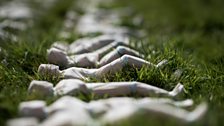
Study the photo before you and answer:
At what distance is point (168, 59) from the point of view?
13.5 feet

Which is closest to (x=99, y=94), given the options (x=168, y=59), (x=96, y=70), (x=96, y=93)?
(x=96, y=93)

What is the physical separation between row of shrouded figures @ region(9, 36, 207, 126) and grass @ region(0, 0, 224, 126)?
0.22 feet

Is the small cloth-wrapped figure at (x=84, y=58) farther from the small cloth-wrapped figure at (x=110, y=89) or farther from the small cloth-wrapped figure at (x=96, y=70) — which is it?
the small cloth-wrapped figure at (x=110, y=89)

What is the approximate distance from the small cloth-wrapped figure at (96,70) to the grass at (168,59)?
57 millimetres

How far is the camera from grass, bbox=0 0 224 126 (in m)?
3.34

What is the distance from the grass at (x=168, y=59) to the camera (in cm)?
334

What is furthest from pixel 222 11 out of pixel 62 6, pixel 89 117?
pixel 89 117

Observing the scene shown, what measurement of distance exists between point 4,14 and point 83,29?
125 cm

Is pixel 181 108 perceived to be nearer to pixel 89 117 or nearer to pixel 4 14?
pixel 89 117

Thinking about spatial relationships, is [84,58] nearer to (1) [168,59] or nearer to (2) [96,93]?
(1) [168,59]

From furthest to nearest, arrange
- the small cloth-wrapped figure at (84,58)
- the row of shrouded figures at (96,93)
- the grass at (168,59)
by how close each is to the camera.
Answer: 1. the small cloth-wrapped figure at (84,58)
2. the grass at (168,59)
3. the row of shrouded figures at (96,93)

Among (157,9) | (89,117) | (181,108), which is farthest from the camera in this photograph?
(157,9)

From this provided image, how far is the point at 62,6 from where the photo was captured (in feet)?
30.0

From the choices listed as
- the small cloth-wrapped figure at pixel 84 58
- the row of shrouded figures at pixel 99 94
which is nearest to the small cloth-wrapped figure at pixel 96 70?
the row of shrouded figures at pixel 99 94
